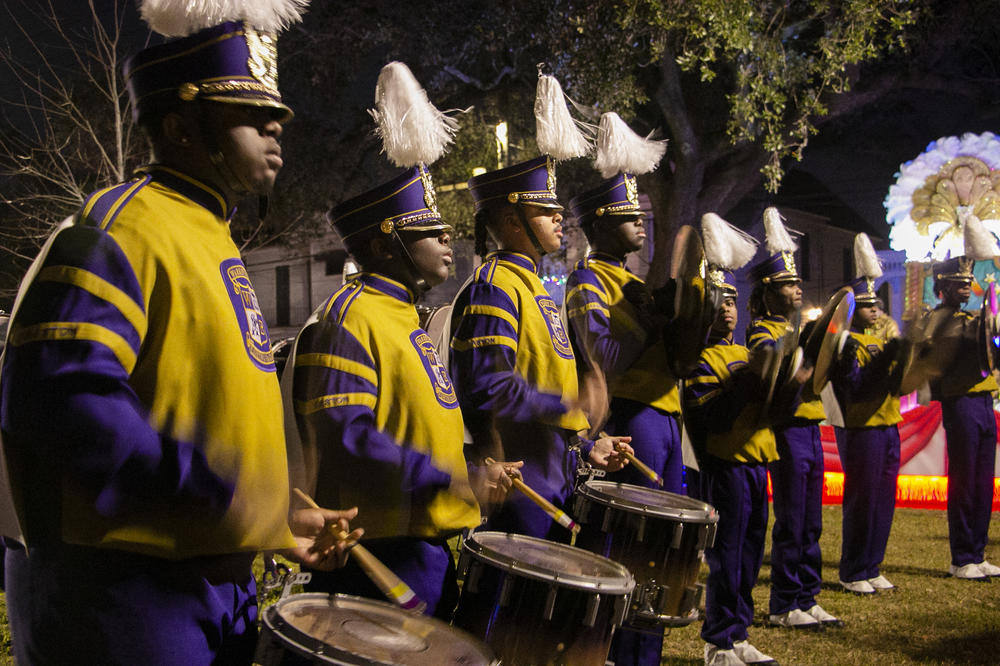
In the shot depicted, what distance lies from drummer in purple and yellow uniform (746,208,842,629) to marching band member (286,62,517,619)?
12.2 ft

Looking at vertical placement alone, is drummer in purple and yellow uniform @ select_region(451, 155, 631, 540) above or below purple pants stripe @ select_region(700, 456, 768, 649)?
above

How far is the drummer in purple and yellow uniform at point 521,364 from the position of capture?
12.4 feet

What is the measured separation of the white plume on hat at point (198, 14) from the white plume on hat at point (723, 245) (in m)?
3.68

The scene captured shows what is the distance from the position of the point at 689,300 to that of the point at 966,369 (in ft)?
15.8

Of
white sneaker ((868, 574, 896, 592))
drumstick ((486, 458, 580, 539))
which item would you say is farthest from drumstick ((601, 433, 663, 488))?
white sneaker ((868, 574, 896, 592))

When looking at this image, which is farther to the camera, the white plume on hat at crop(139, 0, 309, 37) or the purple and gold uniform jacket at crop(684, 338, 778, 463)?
the purple and gold uniform jacket at crop(684, 338, 778, 463)

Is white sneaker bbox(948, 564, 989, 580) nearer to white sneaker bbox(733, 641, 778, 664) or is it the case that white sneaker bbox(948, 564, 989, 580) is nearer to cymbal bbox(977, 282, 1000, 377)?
cymbal bbox(977, 282, 1000, 377)

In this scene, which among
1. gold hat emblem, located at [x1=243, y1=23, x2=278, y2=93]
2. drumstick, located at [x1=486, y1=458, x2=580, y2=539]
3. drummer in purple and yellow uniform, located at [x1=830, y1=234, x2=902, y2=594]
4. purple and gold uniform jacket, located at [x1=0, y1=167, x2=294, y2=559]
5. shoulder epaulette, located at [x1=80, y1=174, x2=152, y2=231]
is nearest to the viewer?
purple and gold uniform jacket, located at [x1=0, y1=167, x2=294, y2=559]

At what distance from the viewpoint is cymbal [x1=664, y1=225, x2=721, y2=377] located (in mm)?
4422

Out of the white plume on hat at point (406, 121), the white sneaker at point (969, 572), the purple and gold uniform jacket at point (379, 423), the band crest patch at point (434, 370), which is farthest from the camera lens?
the white sneaker at point (969, 572)

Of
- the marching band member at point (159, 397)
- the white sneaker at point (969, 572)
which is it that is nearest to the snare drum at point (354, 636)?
the marching band member at point (159, 397)

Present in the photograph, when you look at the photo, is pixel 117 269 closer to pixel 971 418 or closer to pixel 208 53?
pixel 208 53

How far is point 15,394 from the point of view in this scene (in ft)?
5.23

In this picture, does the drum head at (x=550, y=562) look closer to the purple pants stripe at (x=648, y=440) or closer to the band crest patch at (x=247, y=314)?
the band crest patch at (x=247, y=314)
